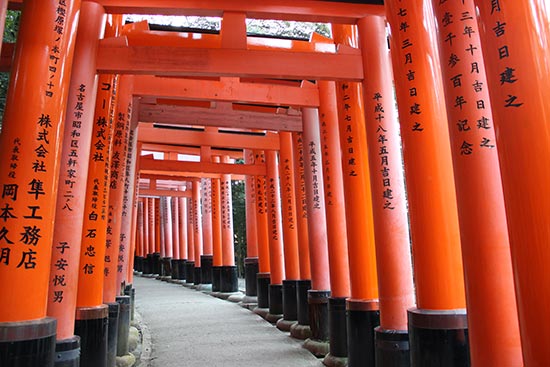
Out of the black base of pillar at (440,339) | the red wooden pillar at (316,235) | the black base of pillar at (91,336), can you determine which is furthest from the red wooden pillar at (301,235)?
the black base of pillar at (440,339)

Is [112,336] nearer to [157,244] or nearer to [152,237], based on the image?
[157,244]

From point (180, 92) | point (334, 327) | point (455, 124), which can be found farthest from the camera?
point (180, 92)

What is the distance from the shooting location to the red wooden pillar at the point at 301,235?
6922 millimetres

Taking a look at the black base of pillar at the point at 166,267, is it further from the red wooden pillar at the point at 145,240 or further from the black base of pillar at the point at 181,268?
the red wooden pillar at the point at 145,240

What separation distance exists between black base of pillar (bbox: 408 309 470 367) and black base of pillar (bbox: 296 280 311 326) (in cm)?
384

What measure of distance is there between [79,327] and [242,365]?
194cm

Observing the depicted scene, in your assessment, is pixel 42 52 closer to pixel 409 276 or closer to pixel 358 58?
pixel 358 58

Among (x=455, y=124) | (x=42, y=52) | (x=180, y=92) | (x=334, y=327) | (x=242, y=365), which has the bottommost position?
(x=242, y=365)

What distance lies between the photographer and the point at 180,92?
576cm

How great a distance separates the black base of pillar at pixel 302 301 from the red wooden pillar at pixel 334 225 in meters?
1.52

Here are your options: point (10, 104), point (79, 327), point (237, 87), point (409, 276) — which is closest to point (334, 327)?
point (409, 276)

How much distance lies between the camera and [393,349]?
12.0ft

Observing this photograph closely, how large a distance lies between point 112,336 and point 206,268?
946cm

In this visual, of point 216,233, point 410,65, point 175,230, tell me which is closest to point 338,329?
point 410,65
